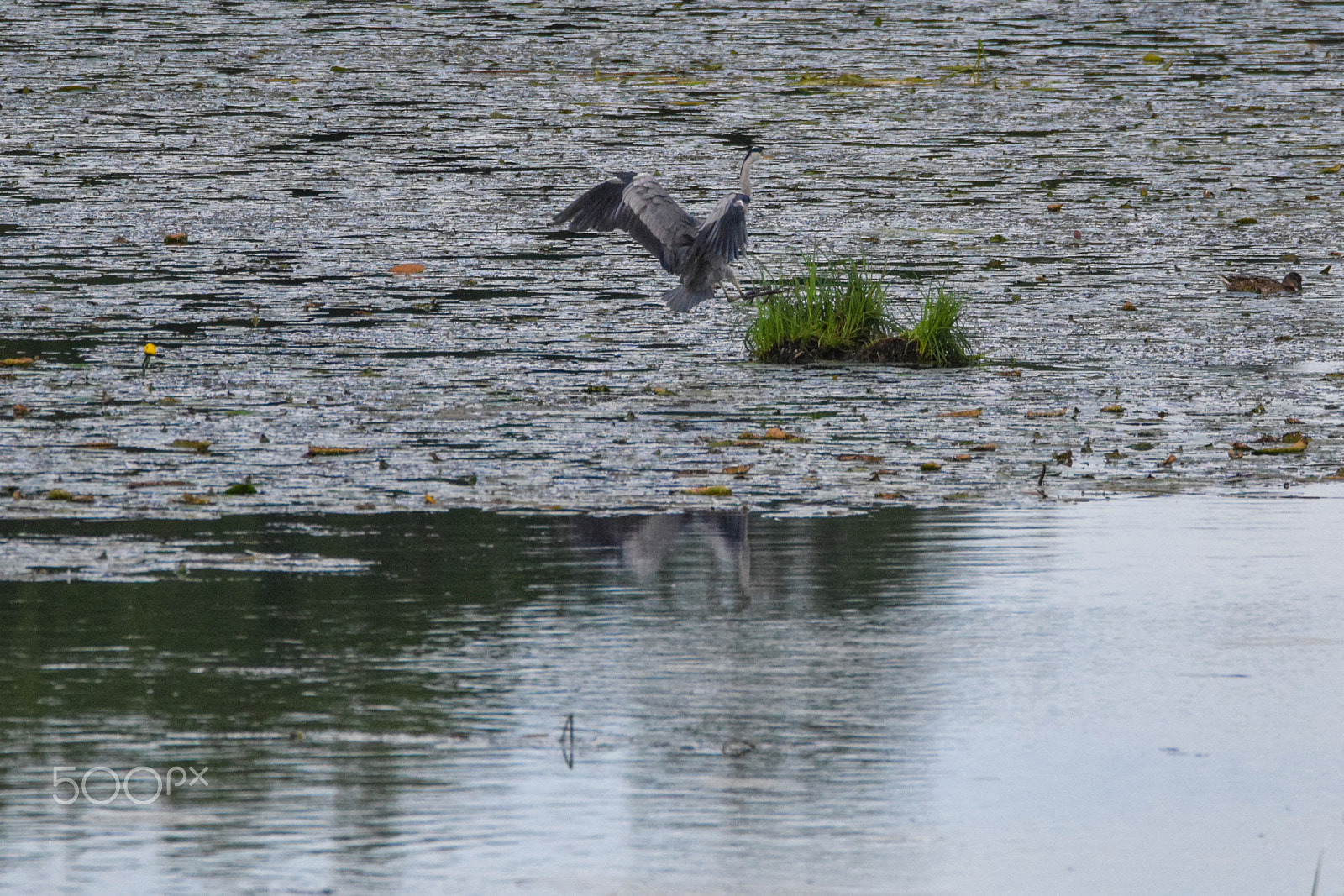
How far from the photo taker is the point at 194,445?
8.59 m

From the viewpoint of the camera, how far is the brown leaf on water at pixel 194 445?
8508 millimetres

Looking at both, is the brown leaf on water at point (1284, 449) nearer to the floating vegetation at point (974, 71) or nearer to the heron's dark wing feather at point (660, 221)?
the heron's dark wing feather at point (660, 221)

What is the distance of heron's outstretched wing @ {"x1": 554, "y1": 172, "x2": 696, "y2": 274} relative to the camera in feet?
39.0

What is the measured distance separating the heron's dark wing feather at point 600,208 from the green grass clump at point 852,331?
4.32 ft

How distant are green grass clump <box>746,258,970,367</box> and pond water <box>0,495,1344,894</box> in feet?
10.1

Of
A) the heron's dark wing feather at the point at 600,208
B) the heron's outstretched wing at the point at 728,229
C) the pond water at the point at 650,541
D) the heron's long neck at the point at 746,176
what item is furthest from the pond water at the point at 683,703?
the heron's dark wing feather at the point at 600,208

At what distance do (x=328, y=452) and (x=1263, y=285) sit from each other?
21.7 ft

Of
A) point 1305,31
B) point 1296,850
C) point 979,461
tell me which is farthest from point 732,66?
point 1296,850

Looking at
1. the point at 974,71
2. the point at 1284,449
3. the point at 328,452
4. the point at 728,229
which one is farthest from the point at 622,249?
the point at 974,71

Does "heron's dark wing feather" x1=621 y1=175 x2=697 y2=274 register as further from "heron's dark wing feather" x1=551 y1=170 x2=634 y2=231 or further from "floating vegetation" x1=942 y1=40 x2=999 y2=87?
"floating vegetation" x1=942 y1=40 x2=999 y2=87

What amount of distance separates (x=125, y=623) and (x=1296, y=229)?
10.9m

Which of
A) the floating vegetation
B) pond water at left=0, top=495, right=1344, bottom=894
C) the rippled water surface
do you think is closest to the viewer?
pond water at left=0, top=495, right=1344, bottom=894

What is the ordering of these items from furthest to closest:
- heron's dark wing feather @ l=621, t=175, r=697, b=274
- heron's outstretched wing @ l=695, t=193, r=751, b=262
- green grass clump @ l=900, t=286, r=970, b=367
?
heron's dark wing feather @ l=621, t=175, r=697, b=274
heron's outstretched wing @ l=695, t=193, r=751, b=262
green grass clump @ l=900, t=286, r=970, b=367

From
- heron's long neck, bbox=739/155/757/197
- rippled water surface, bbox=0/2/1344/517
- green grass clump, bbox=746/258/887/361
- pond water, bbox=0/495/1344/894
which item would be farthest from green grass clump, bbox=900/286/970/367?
pond water, bbox=0/495/1344/894
